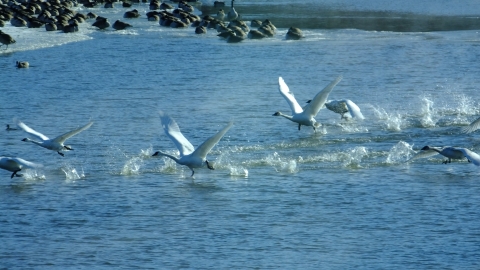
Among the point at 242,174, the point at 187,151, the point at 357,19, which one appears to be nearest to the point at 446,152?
the point at 242,174

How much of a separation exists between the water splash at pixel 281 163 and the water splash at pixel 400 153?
78.9 inches

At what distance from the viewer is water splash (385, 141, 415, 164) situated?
68.5 feet

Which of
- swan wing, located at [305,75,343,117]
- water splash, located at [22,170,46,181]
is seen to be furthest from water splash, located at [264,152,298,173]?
water splash, located at [22,170,46,181]

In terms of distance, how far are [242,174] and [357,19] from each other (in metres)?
39.7

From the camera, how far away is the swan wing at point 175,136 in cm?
1921

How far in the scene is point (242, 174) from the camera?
19.8 metres

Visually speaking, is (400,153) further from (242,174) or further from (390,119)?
(390,119)

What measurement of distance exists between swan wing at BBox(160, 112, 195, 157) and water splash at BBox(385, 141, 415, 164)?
14.0 feet

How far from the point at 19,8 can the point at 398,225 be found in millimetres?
47536

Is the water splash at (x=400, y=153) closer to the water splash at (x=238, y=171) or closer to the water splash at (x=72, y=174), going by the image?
the water splash at (x=238, y=171)

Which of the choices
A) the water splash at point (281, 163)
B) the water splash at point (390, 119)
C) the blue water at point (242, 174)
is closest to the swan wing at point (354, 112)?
the blue water at point (242, 174)

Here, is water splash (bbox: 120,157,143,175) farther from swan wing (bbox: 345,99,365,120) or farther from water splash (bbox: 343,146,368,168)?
swan wing (bbox: 345,99,365,120)

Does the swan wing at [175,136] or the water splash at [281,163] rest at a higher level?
the swan wing at [175,136]

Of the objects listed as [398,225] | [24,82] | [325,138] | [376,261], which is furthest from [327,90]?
[24,82]
